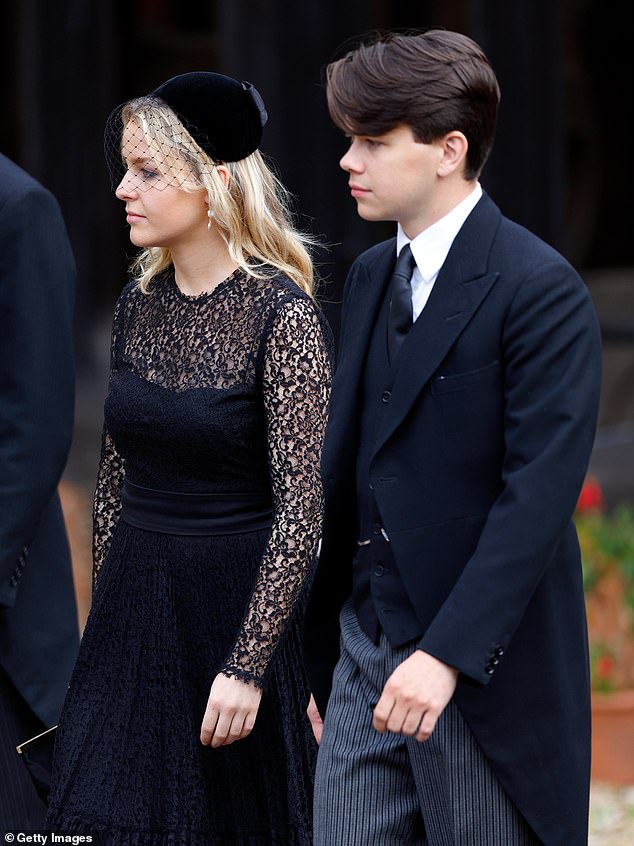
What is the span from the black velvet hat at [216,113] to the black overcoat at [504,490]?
611 millimetres

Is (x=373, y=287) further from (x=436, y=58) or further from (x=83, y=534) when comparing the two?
(x=83, y=534)

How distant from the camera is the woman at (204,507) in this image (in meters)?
3.01

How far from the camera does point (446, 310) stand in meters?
2.61

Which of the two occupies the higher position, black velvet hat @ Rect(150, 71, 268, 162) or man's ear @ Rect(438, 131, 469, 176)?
man's ear @ Rect(438, 131, 469, 176)

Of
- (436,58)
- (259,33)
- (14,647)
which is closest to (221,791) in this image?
(14,647)

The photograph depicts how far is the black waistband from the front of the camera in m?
3.13

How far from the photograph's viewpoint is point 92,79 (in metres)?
7.96

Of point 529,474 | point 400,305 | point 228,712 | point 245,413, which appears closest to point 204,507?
point 245,413

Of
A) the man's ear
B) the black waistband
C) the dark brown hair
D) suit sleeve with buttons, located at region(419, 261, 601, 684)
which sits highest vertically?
the dark brown hair

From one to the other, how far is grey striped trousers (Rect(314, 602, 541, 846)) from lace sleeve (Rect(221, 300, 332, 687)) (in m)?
0.18

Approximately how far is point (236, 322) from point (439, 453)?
0.63m

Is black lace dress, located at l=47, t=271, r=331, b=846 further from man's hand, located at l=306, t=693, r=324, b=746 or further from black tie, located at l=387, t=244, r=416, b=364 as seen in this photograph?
black tie, located at l=387, t=244, r=416, b=364

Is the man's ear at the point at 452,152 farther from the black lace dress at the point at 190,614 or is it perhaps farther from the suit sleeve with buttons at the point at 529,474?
the black lace dress at the point at 190,614

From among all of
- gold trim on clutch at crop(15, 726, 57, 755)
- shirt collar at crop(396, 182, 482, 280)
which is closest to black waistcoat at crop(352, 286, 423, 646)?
shirt collar at crop(396, 182, 482, 280)
